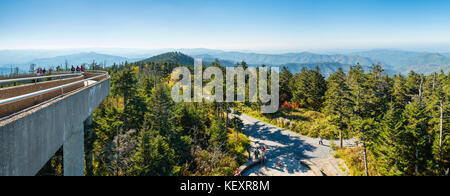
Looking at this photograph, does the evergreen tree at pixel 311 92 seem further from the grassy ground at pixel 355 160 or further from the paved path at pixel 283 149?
the grassy ground at pixel 355 160

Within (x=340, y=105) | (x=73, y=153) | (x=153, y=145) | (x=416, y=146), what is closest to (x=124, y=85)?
(x=153, y=145)

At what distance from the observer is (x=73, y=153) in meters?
9.84

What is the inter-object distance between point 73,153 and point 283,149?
18.4 metres

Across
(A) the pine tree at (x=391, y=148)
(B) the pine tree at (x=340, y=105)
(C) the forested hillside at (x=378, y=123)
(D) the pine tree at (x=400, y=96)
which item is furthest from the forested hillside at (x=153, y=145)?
(D) the pine tree at (x=400, y=96)

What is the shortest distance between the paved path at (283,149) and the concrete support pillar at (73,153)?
11595mm

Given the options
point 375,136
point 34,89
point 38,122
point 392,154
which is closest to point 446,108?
point 375,136

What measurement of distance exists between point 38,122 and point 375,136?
19724 mm

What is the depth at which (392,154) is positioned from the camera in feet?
45.8

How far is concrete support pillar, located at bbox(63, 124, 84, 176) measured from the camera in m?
9.49

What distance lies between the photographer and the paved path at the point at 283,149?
1736 centimetres

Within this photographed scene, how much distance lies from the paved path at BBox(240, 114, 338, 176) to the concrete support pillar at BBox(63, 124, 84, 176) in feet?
38.0

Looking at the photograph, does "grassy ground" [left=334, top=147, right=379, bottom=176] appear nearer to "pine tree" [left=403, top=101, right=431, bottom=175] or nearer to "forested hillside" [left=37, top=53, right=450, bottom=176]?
"forested hillside" [left=37, top=53, right=450, bottom=176]

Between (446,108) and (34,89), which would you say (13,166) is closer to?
(34,89)
